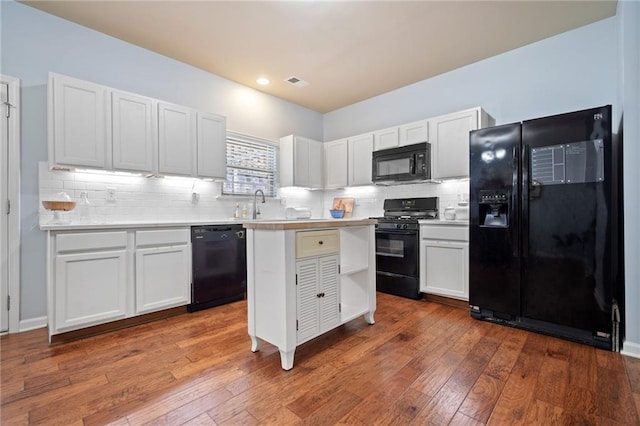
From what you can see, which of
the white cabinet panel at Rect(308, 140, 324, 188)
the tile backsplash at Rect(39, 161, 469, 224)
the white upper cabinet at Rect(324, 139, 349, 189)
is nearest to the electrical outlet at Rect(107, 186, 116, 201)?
the tile backsplash at Rect(39, 161, 469, 224)

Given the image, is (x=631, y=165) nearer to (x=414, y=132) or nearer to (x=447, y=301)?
(x=447, y=301)

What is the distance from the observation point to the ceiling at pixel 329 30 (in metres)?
2.57

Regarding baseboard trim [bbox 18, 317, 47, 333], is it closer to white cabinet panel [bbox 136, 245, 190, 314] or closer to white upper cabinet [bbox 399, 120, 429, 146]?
white cabinet panel [bbox 136, 245, 190, 314]

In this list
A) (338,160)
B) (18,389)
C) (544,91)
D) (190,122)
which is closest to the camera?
(18,389)

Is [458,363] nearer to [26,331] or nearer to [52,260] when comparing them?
[52,260]

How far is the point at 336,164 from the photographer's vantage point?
476cm

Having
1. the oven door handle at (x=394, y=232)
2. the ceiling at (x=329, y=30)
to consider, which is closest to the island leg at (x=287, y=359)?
the oven door handle at (x=394, y=232)

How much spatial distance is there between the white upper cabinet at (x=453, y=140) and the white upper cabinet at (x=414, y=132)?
0.27ft

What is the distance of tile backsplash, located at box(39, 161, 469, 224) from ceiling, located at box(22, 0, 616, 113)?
1.44 meters

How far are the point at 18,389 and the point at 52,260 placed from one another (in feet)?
2.94

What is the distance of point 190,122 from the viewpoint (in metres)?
3.32

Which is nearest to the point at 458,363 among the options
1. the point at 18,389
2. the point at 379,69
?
the point at 18,389

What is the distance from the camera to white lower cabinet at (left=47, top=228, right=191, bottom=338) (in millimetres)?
2260

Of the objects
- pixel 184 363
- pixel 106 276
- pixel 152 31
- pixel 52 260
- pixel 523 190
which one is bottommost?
pixel 184 363
